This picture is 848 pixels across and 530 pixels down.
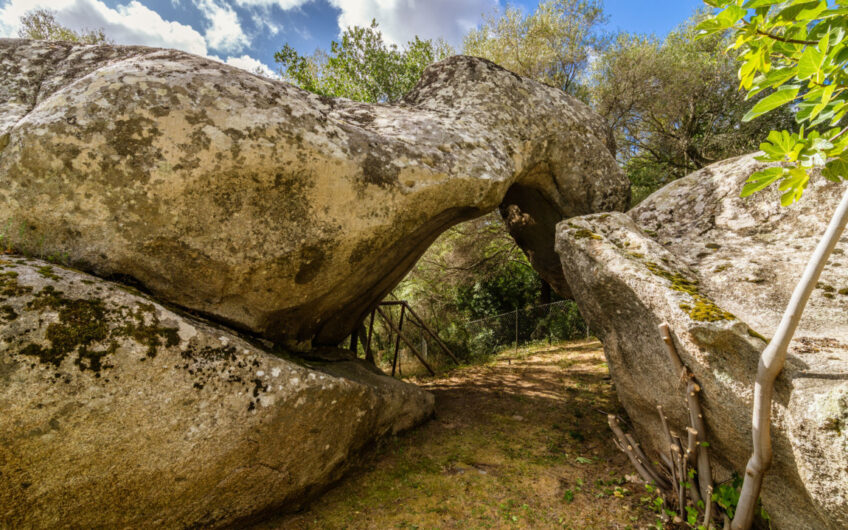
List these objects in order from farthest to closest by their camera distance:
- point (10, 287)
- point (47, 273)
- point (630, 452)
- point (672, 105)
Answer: point (672, 105), point (630, 452), point (47, 273), point (10, 287)

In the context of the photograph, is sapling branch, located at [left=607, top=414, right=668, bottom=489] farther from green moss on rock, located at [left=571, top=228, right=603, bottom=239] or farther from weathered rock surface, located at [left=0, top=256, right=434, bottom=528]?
weathered rock surface, located at [left=0, top=256, right=434, bottom=528]

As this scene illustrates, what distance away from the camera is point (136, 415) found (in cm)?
254

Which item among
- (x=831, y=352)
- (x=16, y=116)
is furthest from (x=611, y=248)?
(x=16, y=116)

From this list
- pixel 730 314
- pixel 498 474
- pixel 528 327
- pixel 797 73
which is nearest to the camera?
pixel 797 73

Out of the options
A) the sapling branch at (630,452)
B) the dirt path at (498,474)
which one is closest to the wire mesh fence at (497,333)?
the dirt path at (498,474)

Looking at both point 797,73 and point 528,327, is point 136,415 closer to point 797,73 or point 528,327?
point 797,73

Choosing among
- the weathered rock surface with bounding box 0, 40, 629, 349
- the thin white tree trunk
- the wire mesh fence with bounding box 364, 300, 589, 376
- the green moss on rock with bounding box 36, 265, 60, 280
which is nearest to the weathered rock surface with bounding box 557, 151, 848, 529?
the thin white tree trunk

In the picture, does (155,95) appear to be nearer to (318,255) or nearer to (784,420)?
(318,255)

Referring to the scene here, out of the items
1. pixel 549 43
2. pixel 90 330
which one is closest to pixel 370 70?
pixel 549 43

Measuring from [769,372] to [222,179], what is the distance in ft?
13.9

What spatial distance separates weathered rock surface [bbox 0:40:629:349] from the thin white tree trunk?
10.5ft

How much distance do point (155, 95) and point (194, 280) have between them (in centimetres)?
164

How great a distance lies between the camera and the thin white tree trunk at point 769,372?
1899mm

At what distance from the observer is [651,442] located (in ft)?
12.6
